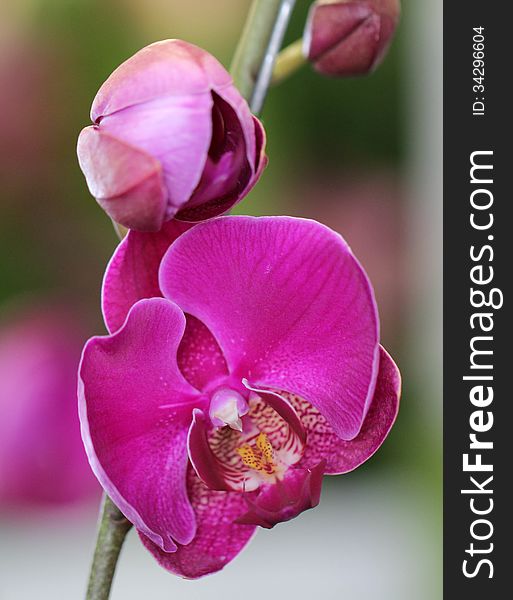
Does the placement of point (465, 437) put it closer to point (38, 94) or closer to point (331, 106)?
point (38, 94)

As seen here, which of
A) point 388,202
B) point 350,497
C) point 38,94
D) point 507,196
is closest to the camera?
point 507,196

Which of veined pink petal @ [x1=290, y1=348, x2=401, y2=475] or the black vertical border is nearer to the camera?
veined pink petal @ [x1=290, y1=348, x2=401, y2=475]

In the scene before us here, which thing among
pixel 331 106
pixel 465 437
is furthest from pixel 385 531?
pixel 465 437

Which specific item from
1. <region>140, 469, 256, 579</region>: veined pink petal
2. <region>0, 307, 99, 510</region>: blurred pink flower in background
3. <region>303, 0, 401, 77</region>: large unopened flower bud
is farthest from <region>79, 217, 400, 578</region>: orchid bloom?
<region>0, 307, 99, 510</region>: blurred pink flower in background

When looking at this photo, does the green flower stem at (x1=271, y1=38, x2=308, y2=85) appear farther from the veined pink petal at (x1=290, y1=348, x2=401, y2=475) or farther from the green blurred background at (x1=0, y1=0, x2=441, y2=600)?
the green blurred background at (x1=0, y1=0, x2=441, y2=600)

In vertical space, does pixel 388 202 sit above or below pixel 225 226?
above

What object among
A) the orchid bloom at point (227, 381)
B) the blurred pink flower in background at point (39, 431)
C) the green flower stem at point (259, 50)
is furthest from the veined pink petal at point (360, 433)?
the blurred pink flower in background at point (39, 431)

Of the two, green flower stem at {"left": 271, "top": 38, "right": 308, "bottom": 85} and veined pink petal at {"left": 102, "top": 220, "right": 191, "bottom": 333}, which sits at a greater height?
green flower stem at {"left": 271, "top": 38, "right": 308, "bottom": 85}

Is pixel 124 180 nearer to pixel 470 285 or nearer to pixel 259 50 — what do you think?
pixel 259 50

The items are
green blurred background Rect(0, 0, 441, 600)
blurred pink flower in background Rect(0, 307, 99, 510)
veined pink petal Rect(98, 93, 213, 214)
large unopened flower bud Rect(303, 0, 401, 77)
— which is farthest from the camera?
green blurred background Rect(0, 0, 441, 600)

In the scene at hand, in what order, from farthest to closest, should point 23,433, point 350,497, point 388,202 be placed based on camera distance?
point 350,497
point 388,202
point 23,433
